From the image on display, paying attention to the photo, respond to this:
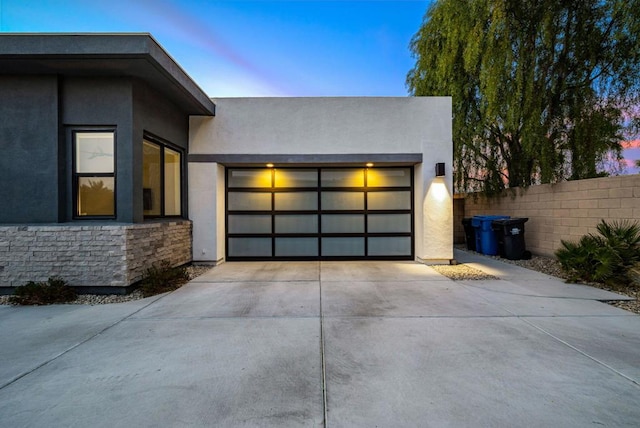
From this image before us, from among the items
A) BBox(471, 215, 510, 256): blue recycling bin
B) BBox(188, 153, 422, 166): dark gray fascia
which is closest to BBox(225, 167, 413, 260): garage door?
BBox(188, 153, 422, 166): dark gray fascia

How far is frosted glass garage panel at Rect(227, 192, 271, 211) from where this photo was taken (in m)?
7.73

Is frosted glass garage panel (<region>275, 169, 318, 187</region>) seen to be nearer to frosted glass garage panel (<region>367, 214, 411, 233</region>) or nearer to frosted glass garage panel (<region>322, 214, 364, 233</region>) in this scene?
frosted glass garage panel (<region>322, 214, 364, 233</region>)

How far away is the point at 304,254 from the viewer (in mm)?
7801

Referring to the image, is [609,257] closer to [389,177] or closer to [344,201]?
[389,177]

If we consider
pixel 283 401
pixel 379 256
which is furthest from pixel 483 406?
pixel 379 256

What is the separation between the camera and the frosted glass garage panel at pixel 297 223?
7.77 m

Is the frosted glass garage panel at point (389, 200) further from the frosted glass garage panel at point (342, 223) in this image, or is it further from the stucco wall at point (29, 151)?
the stucco wall at point (29, 151)

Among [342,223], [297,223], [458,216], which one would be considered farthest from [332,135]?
[458,216]

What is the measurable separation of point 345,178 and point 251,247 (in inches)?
125

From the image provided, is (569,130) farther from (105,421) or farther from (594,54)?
(105,421)

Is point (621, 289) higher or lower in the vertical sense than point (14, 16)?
lower

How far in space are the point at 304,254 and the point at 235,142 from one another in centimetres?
342

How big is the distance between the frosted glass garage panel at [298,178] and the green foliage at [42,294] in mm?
4838

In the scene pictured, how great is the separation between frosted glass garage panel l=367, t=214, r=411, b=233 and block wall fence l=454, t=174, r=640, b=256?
3.47 m
